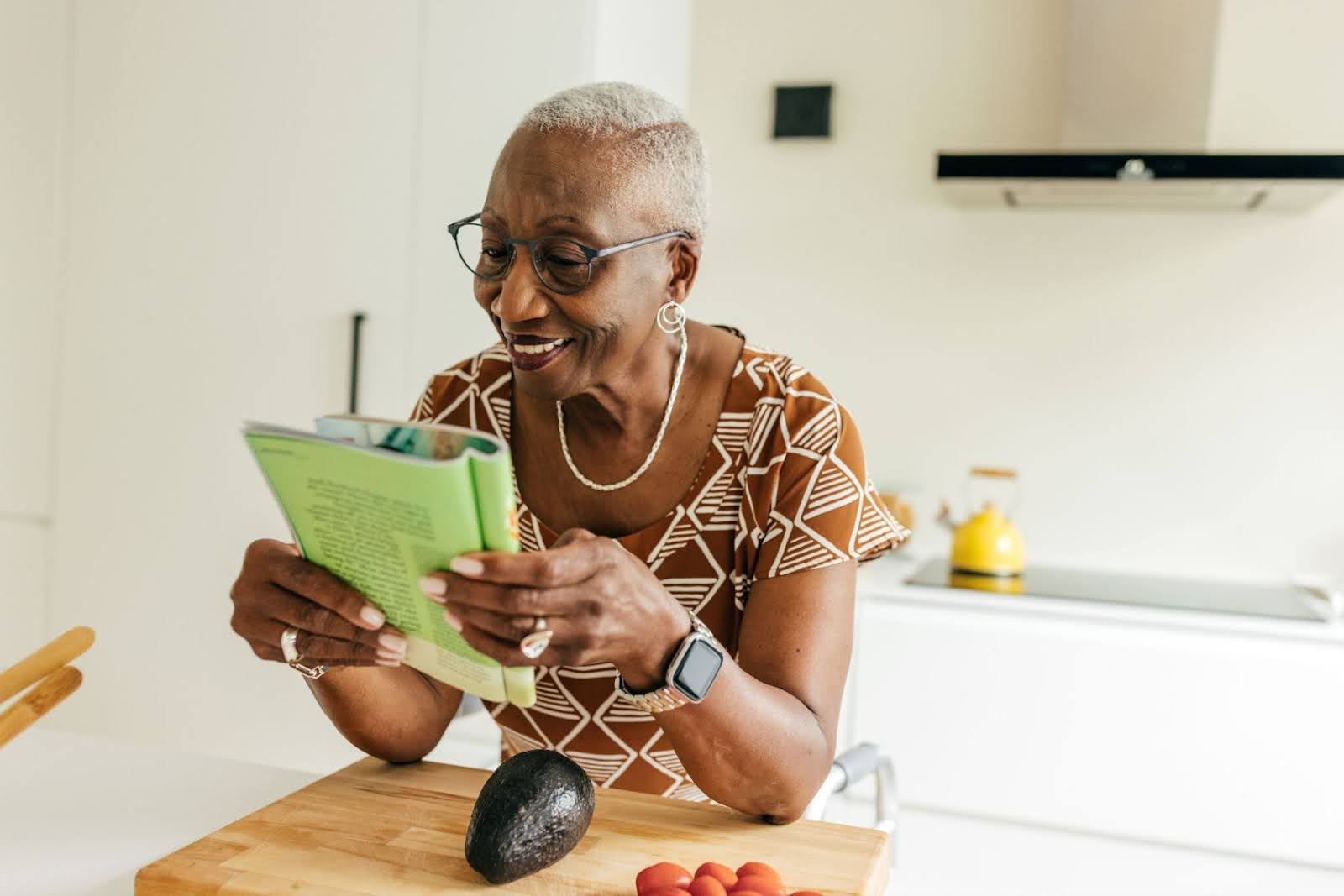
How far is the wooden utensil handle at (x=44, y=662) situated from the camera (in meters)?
0.89

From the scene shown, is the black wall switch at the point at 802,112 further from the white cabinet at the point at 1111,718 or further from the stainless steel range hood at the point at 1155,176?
the white cabinet at the point at 1111,718

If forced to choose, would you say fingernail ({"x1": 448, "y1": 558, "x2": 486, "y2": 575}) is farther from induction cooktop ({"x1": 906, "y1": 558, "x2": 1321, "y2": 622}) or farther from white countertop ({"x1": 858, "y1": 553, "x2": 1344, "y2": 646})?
induction cooktop ({"x1": 906, "y1": 558, "x2": 1321, "y2": 622})

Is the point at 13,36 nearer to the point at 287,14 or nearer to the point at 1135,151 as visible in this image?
the point at 287,14

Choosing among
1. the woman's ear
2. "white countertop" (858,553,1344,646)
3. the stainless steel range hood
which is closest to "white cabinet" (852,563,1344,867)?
"white countertop" (858,553,1344,646)

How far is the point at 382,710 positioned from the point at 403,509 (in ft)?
1.18

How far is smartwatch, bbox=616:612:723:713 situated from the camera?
853mm

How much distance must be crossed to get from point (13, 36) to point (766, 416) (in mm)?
2267

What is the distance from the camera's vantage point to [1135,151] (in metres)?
2.20

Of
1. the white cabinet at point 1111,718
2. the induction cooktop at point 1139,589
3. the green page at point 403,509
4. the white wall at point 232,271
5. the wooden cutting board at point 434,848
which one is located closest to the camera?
the green page at point 403,509

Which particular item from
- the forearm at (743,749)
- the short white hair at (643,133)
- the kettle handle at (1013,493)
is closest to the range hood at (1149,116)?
the kettle handle at (1013,493)

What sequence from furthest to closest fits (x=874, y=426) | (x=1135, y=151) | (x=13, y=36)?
(x=874, y=426) < (x=13, y=36) < (x=1135, y=151)

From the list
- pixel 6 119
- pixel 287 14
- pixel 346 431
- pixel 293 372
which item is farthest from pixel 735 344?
pixel 6 119

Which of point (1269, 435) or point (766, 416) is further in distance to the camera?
point (1269, 435)

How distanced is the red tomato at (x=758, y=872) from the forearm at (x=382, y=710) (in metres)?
0.37
